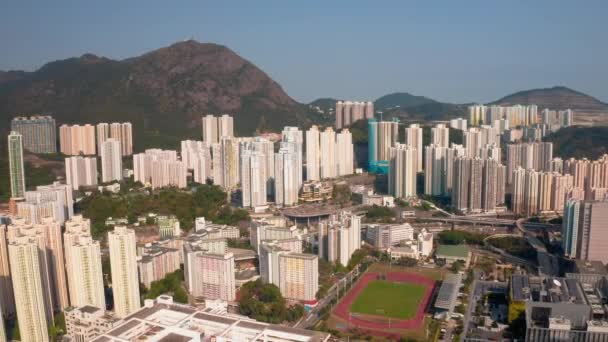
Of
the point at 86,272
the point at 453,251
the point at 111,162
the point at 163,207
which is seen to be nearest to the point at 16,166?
the point at 111,162

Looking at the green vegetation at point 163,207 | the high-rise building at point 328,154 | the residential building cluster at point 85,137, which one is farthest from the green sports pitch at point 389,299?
the residential building cluster at point 85,137

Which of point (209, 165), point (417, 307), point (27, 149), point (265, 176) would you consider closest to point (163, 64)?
point (27, 149)

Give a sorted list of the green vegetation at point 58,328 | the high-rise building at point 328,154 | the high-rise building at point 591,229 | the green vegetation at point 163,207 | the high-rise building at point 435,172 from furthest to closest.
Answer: the high-rise building at point 328,154 → the high-rise building at point 435,172 → the green vegetation at point 163,207 → the high-rise building at point 591,229 → the green vegetation at point 58,328

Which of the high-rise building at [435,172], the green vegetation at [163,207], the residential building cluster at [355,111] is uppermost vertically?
the residential building cluster at [355,111]

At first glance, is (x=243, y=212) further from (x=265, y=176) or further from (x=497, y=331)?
(x=497, y=331)

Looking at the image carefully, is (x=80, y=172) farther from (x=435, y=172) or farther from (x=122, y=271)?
(x=435, y=172)

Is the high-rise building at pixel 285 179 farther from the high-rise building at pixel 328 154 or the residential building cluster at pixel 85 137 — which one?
the residential building cluster at pixel 85 137

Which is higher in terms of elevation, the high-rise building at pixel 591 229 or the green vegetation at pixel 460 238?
the high-rise building at pixel 591 229

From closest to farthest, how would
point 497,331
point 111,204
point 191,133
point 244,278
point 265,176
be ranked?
point 497,331
point 244,278
point 111,204
point 265,176
point 191,133
